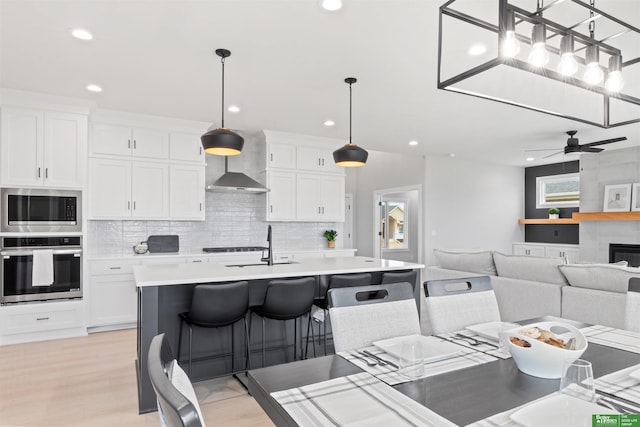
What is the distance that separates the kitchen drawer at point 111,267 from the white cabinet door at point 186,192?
847 millimetres

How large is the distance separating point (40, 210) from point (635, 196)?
8.94 metres

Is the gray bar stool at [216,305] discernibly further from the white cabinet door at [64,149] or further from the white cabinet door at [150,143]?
the white cabinet door at [150,143]

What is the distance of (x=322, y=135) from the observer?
235 inches

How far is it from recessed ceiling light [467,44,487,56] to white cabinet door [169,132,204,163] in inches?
147

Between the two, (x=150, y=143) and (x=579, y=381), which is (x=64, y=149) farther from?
(x=579, y=381)

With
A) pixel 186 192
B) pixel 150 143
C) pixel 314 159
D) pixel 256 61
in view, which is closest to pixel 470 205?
pixel 314 159

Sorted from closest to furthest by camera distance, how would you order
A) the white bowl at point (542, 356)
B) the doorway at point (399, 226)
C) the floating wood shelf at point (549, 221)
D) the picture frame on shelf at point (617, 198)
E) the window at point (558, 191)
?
the white bowl at point (542, 356), the picture frame on shelf at point (617, 198), the floating wood shelf at point (549, 221), the window at point (558, 191), the doorway at point (399, 226)

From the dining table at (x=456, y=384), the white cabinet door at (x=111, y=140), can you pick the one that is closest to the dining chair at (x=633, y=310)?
the dining table at (x=456, y=384)

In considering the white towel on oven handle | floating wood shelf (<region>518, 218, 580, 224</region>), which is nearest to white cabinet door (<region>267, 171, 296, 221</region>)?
the white towel on oven handle

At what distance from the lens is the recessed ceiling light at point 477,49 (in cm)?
300

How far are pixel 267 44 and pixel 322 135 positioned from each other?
3006 mm

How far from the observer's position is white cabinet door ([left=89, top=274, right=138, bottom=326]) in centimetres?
451

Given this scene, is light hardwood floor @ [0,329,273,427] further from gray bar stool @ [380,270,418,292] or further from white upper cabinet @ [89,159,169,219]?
white upper cabinet @ [89,159,169,219]

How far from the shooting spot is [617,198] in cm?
686
